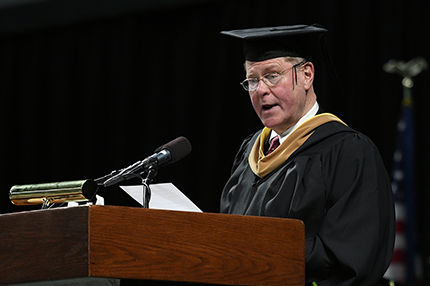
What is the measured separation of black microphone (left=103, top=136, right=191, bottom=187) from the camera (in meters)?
1.83

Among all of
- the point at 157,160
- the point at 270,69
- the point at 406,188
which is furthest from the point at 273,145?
the point at 406,188

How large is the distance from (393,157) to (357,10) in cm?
115

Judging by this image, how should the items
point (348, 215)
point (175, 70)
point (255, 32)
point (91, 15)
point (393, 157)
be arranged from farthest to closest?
point (91, 15), point (175, 70), point (393, 157), point (255, 32), point (348, 215)

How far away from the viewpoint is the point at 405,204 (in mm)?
4074

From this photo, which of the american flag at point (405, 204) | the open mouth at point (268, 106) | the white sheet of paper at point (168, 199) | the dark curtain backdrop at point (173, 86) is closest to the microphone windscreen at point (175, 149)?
the white sheet of paper at point (168, 199)

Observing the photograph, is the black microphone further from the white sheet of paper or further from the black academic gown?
the black academic gown

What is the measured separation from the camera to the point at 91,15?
20.0 feet

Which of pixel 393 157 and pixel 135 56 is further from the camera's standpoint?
pixel 135 56

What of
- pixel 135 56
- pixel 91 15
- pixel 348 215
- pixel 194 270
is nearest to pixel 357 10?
pixel 135 56

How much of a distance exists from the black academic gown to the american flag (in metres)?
2.01

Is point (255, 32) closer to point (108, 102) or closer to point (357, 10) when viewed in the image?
point (357, 10)

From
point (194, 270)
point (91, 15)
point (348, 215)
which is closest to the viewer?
point (194, 270)

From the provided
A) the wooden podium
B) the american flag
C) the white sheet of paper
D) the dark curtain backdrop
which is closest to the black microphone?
the white sheet of paper

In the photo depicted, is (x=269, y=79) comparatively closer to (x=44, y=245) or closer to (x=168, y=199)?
(x=168, y=199)
